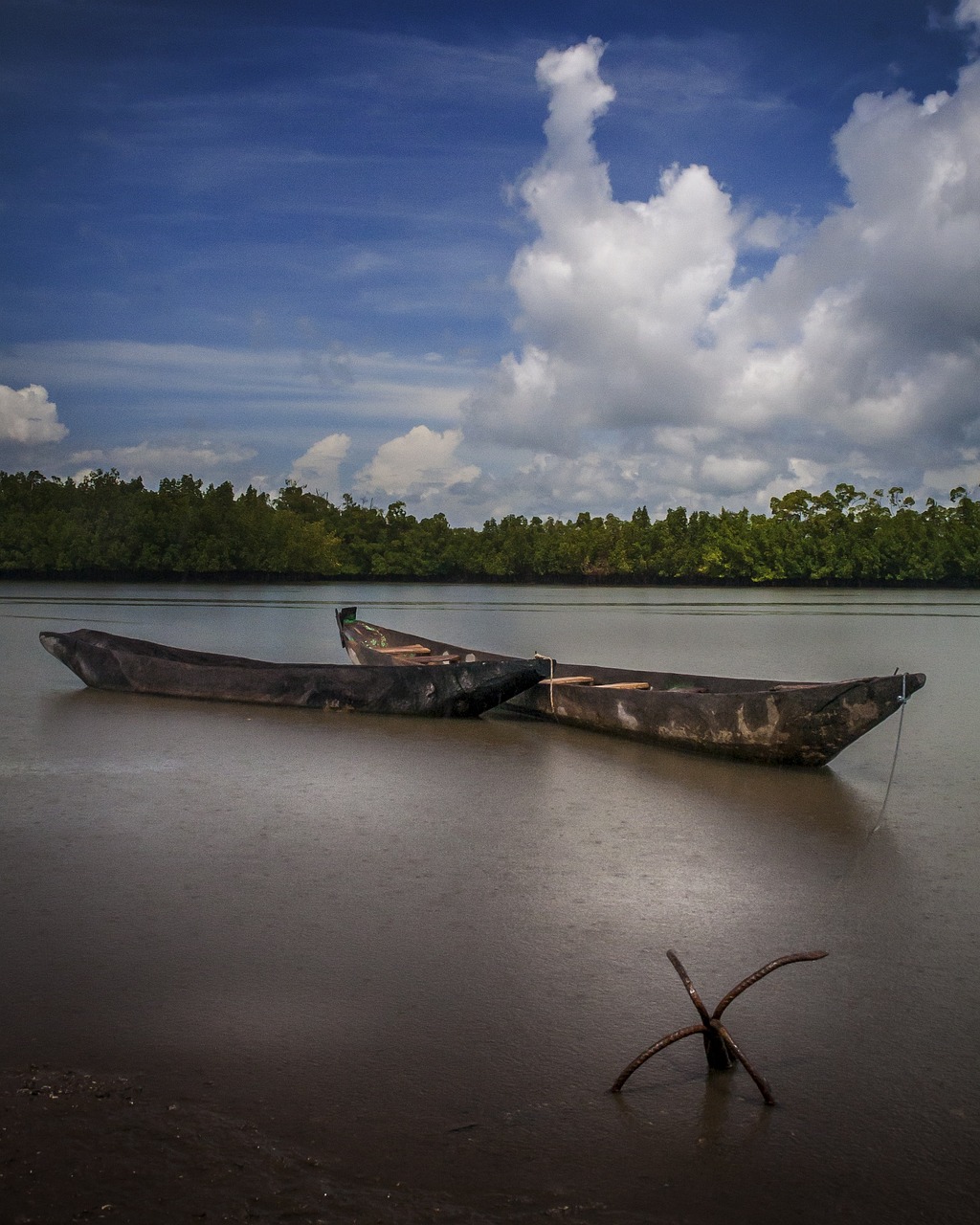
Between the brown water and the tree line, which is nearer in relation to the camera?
the brown water

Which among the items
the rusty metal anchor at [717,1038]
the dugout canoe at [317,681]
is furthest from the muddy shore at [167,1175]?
the dugout canoe at [317,681]

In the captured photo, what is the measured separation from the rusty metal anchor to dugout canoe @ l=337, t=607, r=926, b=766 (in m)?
4.16

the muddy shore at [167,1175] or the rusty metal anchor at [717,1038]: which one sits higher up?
the rusty metal anchor at [717,1038]

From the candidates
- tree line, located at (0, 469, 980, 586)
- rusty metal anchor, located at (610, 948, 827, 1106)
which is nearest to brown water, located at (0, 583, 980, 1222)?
rusty metal anchor, located at (610, 948, 827, 1106)

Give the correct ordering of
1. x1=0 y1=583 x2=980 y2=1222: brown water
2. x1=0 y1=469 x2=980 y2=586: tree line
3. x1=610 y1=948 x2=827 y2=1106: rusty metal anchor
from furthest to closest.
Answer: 1. x1=0 y1=469 x2=980 y2=586: tree line
2. x1=610 y1=948 x2=827 y2=1106: rusty metal anchor
3. x1=0 y1=583 x2=980 y2=1222: brown water

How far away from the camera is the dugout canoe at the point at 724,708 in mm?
6918

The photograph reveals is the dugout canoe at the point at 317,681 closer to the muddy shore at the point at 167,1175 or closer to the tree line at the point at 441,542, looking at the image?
the muddy shore at the point at 167,1175

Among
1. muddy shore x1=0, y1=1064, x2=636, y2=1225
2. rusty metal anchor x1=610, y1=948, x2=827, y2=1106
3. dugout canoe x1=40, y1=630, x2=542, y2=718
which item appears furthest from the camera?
dugout canoe x1=40, y1=630, x2=542, y2=718

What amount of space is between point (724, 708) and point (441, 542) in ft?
296

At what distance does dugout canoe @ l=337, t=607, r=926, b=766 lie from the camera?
6918 millimetres

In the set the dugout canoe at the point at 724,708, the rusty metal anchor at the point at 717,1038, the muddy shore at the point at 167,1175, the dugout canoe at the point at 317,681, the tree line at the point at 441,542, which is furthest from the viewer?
the tree line at the point at 441,542

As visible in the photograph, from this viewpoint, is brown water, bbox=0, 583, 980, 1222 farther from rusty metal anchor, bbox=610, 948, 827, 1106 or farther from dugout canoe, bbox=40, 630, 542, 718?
dugout canoe, bbox=40, 630, 542, 718

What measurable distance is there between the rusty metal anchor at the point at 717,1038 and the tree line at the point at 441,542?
71.3m

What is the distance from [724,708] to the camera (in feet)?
24.7
